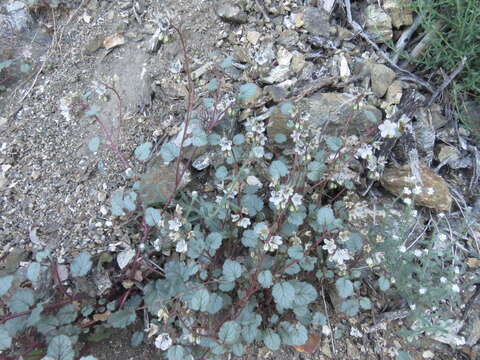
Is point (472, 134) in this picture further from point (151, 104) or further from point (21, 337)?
point (21, 337)

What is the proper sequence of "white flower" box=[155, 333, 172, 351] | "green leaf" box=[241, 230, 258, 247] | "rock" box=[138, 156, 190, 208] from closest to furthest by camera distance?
"white flower" box=[155, 333, 172, 351] → "green leaf" box=[241, 230, 258, 247] → "rock" box=[138, 156, 190, 208]

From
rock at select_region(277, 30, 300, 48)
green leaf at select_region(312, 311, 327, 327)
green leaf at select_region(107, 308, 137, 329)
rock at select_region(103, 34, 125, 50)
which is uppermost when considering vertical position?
rock at select_region(103, 34, 125, 50)

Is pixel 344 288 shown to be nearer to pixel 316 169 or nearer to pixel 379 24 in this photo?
pixel 316 169

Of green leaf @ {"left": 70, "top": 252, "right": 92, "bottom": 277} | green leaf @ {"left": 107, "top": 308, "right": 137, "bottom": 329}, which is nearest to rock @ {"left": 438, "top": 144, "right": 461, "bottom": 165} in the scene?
green leaf @ {"left": 107, "top": 308, "right": 137, "bottom": 329}

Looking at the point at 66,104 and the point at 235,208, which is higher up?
the point at 66,104

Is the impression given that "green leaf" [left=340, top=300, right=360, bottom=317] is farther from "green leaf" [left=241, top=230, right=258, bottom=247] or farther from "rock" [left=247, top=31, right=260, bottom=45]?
"rock" [left=247, top=31, right=260, bottom=45]

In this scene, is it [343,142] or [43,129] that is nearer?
[343,142]

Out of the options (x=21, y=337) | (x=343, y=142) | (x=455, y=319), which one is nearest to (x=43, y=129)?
(x=21, y=337)

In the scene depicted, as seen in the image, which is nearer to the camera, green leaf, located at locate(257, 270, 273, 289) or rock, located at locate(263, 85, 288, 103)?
green leaf, located at locate(257, 270, 273, 289)
